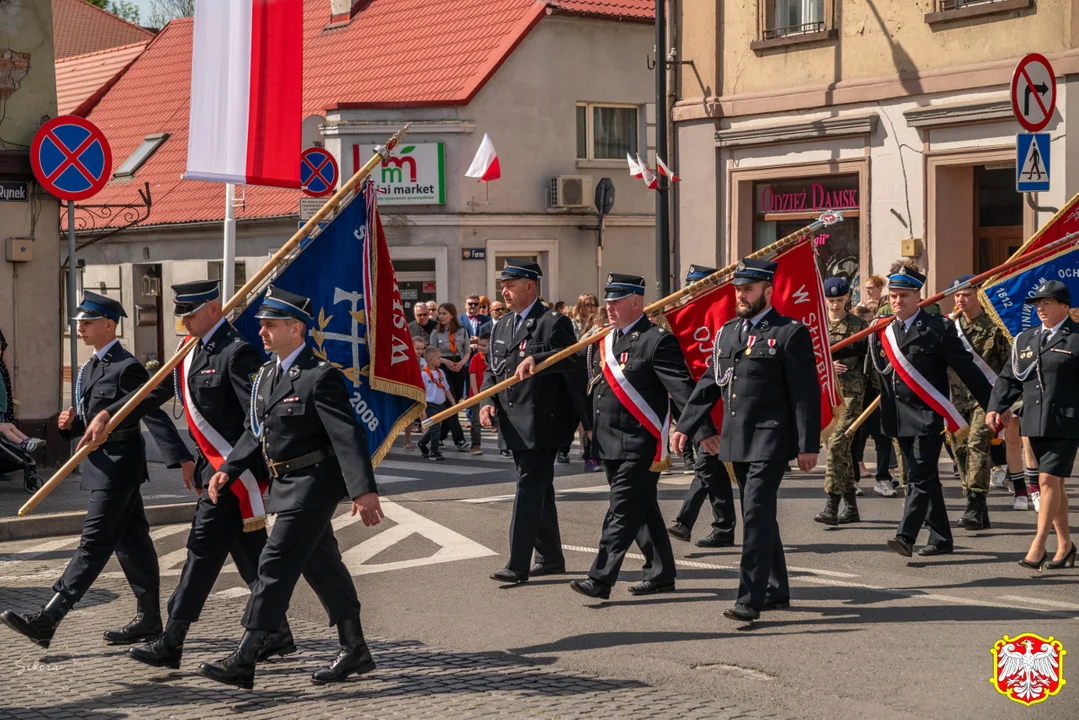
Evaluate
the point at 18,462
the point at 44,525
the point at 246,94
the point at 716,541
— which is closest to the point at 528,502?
the point at 716,541

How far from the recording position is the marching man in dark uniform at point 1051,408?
32.3 feet

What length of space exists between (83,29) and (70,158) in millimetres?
37083

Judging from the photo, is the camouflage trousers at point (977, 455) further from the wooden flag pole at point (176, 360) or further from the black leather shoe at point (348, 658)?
the black leather shoe at point (348, 658)

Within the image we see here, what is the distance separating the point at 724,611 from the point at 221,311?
10.7 ft

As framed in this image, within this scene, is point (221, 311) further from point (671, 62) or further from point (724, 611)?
point (671, 62)

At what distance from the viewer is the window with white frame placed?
33875 millimetres

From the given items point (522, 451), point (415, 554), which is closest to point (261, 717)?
point (522, 451)

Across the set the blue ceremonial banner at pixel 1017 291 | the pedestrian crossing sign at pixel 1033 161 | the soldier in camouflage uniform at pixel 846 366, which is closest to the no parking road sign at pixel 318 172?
the soldier in camouflage uniform at pixel 846 366

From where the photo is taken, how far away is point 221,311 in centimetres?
796

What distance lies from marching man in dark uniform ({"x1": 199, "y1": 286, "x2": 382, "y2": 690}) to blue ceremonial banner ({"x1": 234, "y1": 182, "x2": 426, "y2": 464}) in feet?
4.06

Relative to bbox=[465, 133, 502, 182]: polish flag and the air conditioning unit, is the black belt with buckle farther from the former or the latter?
the air conditioning unit

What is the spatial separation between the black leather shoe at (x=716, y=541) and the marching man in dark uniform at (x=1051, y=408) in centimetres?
220

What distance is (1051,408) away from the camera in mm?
9906

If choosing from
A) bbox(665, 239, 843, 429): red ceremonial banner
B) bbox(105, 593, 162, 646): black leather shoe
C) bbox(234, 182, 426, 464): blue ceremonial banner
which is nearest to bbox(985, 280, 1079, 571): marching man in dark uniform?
bbox(665, 239, 843, 429): red ceremonial banner
